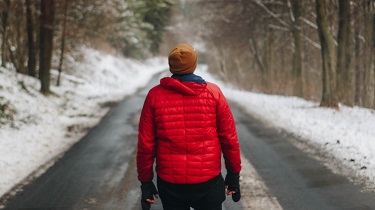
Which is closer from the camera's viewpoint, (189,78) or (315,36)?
(189,78)

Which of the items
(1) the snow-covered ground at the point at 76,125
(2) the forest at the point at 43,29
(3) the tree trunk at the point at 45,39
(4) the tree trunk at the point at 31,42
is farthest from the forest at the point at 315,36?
(4) the tree trunk at the point at 31,42

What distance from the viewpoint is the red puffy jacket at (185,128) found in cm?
311

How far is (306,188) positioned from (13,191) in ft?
14.7

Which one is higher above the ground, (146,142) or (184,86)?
(184,86)

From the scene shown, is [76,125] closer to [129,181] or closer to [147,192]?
[129,181]

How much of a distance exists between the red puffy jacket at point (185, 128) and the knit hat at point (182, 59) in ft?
0.32

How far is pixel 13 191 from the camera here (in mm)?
6730

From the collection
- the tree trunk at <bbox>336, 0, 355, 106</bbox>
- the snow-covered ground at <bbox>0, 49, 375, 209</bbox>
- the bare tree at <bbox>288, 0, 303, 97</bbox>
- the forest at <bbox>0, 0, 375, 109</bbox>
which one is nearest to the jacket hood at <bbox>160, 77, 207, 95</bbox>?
the snow-covered ground at <bbox>0, 49, 375, 209</bbox>

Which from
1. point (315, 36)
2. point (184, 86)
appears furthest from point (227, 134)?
point (315, 36)

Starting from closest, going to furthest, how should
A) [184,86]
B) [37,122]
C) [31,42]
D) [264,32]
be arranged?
1. [184,86]
2. [37,122]
3. [31,42]
4. [264,32]

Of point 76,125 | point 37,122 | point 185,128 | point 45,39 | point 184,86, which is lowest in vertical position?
point 76,125

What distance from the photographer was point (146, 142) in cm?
320

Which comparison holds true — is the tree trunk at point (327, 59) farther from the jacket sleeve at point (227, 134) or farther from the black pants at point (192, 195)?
the black pants at point (192, 195)

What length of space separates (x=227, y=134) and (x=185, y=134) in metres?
0.33
